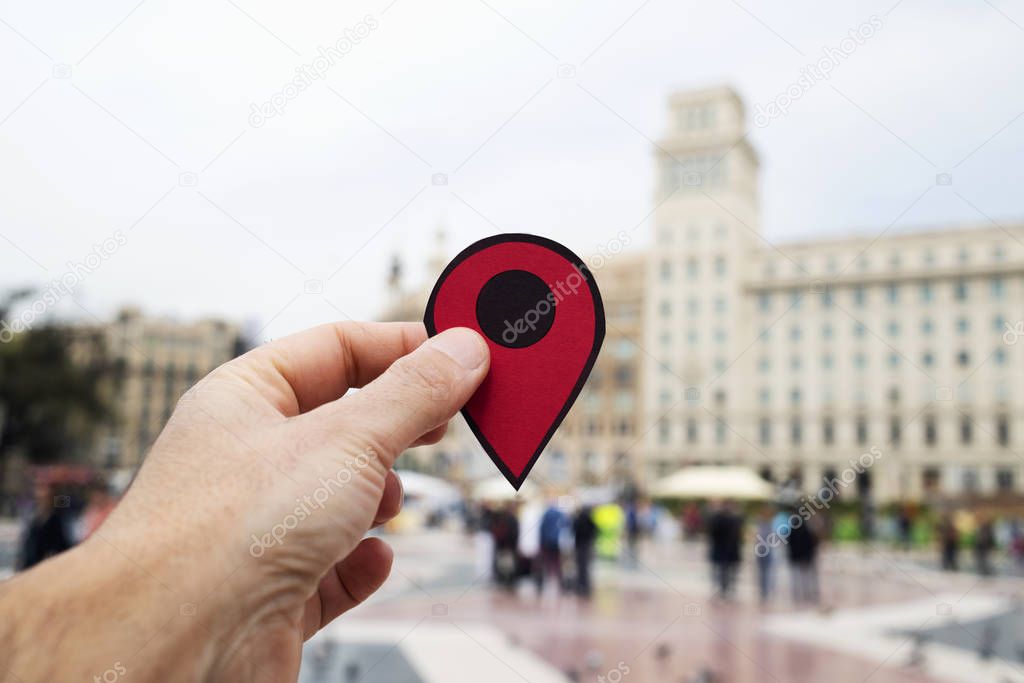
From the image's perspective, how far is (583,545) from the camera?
14516 mm

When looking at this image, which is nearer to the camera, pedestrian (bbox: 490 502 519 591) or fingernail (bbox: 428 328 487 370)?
fingernail (bbox: 428 328 487 370)

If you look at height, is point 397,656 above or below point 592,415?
below

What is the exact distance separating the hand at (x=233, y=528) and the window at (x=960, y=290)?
256 ft

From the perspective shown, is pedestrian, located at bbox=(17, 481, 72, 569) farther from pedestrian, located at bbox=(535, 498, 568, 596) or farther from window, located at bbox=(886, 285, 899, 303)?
window, located at bbox=(886, 285, 899, 303)

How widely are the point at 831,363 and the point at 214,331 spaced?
196 feet

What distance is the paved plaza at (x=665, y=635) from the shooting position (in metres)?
8.17

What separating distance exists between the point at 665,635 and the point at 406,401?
387 inches

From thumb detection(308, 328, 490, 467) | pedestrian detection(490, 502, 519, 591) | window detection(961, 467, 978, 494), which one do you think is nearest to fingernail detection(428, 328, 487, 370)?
thumb detection(308, 328, 490, 467)

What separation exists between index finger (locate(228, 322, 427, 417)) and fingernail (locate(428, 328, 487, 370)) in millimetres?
174

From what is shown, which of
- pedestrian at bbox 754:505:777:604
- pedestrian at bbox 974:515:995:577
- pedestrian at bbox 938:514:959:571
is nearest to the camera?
pedestrian at bbox 754:505:777:604

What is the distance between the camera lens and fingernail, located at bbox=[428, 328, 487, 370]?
155cm

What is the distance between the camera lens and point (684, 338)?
77.4 m

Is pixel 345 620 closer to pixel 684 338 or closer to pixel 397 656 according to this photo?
pixel 397 656

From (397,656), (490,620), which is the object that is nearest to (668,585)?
(490,620)
